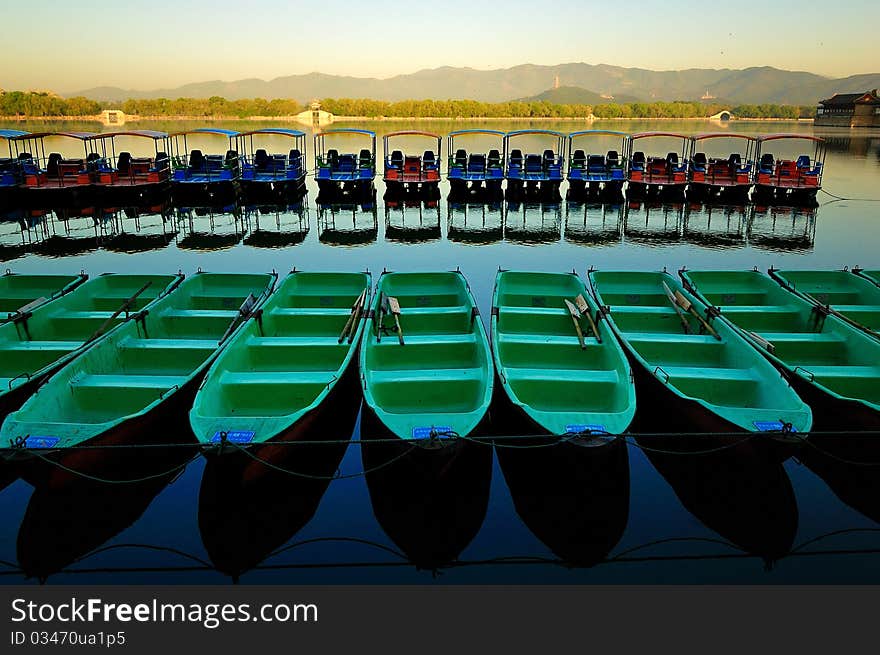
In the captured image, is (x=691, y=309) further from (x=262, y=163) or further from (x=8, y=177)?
(x=8, y=177)

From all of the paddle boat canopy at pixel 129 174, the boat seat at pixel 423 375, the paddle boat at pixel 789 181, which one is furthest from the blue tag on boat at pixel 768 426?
the paddle boat canopy at pixel 129 174

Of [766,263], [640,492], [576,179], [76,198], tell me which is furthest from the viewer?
[576,179]

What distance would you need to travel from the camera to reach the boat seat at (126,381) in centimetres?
993

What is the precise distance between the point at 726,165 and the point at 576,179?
8.40 meters

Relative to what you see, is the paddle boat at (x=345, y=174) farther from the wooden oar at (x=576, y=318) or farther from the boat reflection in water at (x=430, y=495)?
the boat reflection in water at (x=430, y=495)

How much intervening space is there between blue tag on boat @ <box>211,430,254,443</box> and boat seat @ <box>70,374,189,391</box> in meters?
1.89

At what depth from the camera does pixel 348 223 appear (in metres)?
27.9

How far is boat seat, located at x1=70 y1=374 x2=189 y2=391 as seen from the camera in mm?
9930

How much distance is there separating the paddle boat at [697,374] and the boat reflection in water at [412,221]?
39.6 ft

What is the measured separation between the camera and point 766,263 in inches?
868

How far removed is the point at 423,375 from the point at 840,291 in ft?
38.8

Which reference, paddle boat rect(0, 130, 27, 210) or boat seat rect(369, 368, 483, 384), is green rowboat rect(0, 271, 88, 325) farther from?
paddle boat rect(0, 130, 27, 210)
